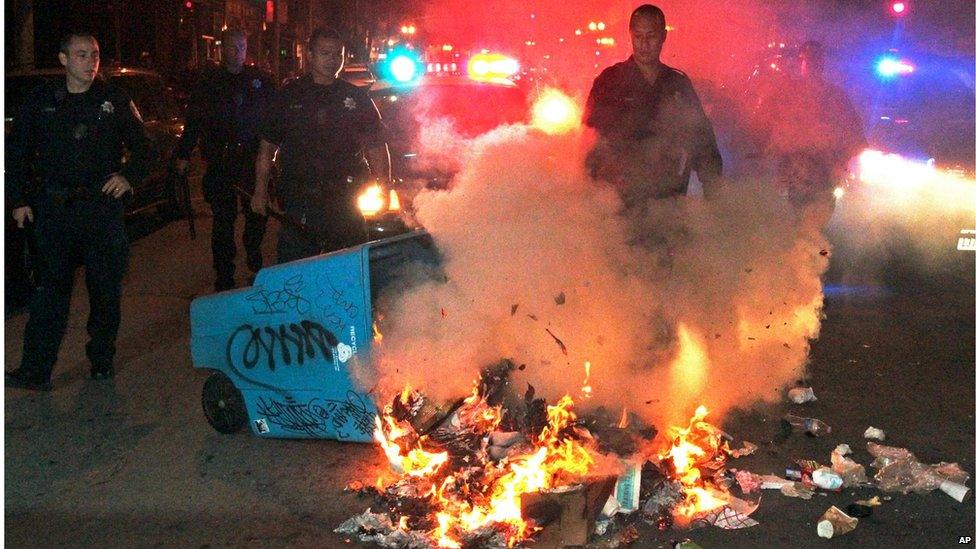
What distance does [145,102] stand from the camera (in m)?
10.9

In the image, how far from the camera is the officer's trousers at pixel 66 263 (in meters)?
5.46

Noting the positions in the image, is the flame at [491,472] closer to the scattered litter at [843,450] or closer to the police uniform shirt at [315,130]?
the scattered litter at [843,450]

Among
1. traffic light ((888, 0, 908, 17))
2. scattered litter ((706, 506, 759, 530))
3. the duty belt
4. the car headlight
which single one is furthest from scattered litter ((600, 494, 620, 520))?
traffic light ((888, 0, 908, 17))

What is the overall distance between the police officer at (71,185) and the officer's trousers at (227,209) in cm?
198

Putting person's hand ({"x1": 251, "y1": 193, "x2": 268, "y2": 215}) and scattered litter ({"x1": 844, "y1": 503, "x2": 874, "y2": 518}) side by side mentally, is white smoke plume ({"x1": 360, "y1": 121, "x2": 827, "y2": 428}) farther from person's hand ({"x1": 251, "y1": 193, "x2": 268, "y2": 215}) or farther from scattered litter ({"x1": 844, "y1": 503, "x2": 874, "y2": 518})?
person's hand ({"x1": 251, "y1": 193, "x2": 268, "y2": 215})

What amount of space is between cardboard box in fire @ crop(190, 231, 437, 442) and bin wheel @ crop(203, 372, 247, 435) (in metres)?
0.08

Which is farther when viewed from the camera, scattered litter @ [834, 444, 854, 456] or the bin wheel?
the bin wheel

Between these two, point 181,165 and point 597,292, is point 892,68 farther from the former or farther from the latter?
point 181,165

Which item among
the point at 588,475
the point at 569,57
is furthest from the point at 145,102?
the point at 569,57

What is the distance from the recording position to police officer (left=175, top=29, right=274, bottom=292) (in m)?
7.54

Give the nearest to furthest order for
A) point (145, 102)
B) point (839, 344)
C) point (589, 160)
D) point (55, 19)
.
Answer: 1. point (589, 160)
2. point (839, 344)
3. point (145, 102)
4. point (55, 19)

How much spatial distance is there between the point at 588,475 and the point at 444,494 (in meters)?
0.59

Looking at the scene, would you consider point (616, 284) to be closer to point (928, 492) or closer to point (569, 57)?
point (928, 492)

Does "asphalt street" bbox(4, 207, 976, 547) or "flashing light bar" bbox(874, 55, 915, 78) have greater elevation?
"flashing light bar" bbox(874, 55, 915, 78)
